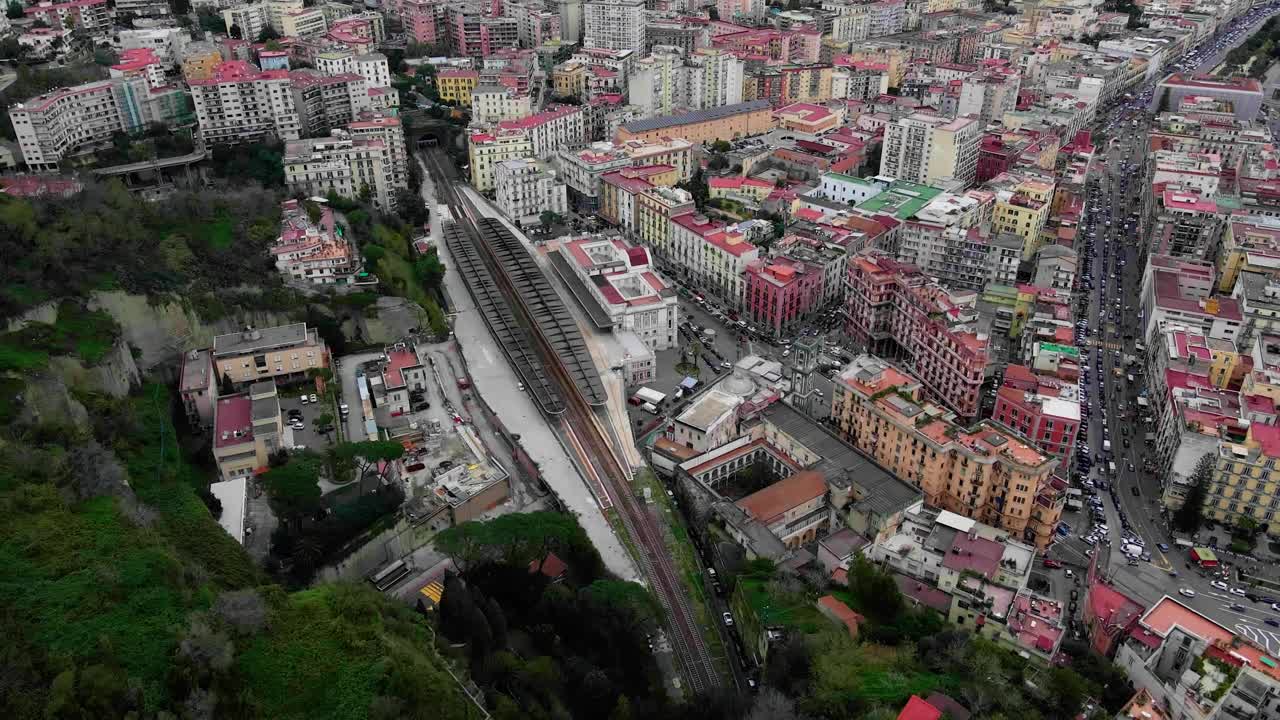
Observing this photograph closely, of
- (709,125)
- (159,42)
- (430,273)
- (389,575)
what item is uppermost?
(159,42)

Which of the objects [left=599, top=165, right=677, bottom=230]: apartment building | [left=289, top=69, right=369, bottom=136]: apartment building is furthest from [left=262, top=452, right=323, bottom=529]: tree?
[left=289, top=69, right=369, bottom=136]: apartment building

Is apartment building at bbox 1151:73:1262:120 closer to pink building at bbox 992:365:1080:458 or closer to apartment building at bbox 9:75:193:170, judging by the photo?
pink building at bbox 992:365:1080:458

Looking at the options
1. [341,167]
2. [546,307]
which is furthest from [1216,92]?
[341,167]

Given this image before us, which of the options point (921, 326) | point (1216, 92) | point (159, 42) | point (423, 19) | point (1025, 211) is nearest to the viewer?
point (921, 326)

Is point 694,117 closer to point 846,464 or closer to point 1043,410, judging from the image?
point 1043,410

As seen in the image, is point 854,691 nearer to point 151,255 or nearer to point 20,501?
point 20,501

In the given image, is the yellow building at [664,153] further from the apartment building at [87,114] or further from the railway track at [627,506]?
the apartment building at [87,114]

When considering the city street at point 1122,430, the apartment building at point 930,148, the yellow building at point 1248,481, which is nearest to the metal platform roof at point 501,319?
the city street at point 1122,430
